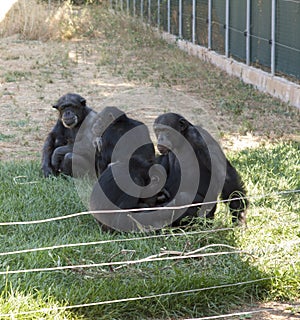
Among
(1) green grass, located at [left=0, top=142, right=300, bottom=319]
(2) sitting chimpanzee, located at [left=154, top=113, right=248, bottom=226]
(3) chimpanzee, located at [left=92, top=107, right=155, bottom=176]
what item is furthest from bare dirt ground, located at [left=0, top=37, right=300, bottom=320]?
(2) sitting chimpanzee, located at [left=154, top=113, right=248, bottom=226]

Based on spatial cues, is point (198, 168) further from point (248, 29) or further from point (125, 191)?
point (248, 29)

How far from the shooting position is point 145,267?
14.8 ft

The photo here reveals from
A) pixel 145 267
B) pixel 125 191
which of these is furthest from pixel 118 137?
pixel 145 267

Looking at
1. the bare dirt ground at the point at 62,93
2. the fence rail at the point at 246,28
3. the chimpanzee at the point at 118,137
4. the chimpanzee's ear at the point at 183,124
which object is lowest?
the bare dirt ground at the point at 62,93

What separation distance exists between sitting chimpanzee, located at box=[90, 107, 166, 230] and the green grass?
202 millimetres

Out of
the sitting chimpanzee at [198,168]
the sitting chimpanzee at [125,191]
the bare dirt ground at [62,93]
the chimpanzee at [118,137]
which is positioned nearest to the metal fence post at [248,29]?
the bare dirt ground at [62,93]

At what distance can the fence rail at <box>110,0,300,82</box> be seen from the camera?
1132cm

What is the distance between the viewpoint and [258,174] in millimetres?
6668

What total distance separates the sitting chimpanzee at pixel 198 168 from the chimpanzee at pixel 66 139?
188 centimetres

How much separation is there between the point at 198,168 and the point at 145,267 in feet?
3.75

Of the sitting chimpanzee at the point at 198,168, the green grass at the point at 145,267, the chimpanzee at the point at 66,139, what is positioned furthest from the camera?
the chimpanzee at the point at 66,139

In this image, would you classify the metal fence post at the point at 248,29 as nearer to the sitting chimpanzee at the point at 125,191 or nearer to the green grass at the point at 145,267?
the green grass at the point at 145,267

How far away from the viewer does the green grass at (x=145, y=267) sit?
4.06 m

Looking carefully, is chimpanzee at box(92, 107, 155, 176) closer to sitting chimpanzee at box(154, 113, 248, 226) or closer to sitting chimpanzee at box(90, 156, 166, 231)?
sitting chimpanzee at box(90, 156, 166, 231)
